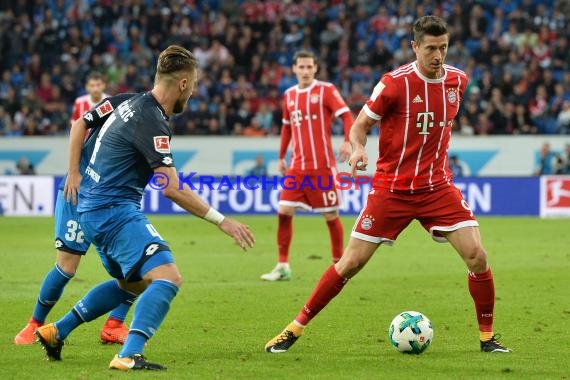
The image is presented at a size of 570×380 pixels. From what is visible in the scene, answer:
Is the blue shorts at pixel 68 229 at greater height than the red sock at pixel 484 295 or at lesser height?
greater

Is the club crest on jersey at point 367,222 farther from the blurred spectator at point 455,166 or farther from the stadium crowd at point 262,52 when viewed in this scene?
the stadium crowd at point 262,52

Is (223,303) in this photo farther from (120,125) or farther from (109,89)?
(109,89)

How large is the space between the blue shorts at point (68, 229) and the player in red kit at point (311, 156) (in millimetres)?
5054

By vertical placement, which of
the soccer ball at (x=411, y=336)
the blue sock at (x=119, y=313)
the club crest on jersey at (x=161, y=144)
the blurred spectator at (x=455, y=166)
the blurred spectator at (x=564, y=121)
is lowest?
the blurred spectator at (x=455, y=166)

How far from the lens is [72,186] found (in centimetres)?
748

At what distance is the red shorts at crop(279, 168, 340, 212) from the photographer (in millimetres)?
13117

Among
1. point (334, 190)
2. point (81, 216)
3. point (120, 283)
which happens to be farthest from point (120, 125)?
point (334, 190)

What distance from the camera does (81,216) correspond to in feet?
23.1

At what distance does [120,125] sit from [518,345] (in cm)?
355

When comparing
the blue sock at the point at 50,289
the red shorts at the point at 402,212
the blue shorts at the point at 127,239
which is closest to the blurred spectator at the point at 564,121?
the red shorts at the point at 402,212

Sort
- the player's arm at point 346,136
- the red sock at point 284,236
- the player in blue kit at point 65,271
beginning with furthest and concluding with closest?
1. the red sock at point 284,236
2. the player's arm at point 346,136
3. the player in blue kit at point 65,271

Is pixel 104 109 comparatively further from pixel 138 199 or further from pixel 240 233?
pixel 240 233

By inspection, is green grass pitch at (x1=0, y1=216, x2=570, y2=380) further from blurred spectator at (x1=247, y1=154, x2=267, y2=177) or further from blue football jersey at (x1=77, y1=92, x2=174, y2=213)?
blurred spectator at (x1=247, y1=154, x2=267, y2=177)

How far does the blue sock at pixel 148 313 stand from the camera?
668 centimetres
